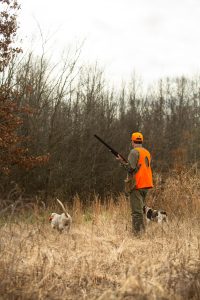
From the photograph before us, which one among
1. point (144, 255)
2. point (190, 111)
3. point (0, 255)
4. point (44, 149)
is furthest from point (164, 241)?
point (190, 111)

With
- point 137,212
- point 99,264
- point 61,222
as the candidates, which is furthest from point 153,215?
point 99,264

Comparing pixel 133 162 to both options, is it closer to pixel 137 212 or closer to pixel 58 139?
pixel 137 212

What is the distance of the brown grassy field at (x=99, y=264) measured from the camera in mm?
4371

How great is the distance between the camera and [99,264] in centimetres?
545

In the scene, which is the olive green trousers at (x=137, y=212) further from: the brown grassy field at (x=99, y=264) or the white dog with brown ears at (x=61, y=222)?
the white dog with brown ears at (x=61, y=222)

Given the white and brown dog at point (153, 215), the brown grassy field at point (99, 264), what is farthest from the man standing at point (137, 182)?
the white and brown dog at point (153, 215)

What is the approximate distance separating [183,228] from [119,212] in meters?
2.41

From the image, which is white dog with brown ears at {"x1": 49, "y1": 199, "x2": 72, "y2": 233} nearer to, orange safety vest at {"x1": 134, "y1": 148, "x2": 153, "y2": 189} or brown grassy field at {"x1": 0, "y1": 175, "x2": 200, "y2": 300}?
brown grassy field at {"x1": 0, "y1": 175, "x2": 200, "y2": 300}

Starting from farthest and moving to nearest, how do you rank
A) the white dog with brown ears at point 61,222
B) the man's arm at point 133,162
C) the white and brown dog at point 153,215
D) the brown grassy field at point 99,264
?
1. the white and brown dog at point 153,215
2. the white dog with brown ears at point 61,222
3. the man's arm at point 133,162
4. the brown grassy field at point 99,264

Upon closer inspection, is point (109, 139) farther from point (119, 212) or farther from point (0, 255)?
point (0, 255)

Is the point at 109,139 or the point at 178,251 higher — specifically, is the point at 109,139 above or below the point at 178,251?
above

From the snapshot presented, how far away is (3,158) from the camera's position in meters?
10.3

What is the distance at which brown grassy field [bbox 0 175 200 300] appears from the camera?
14.3 ft

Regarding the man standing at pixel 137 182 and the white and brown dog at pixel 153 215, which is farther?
the white and brown dog at pixel 153 215
